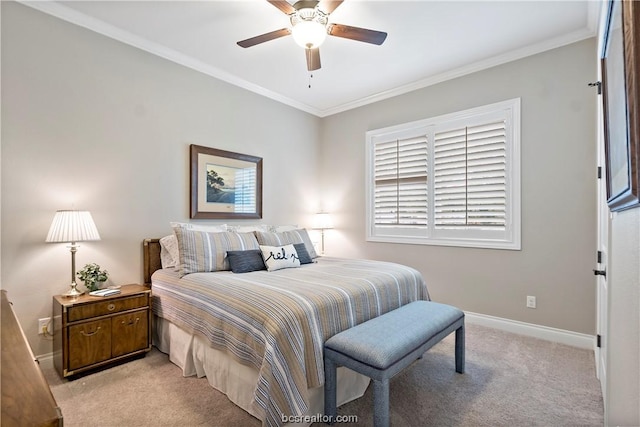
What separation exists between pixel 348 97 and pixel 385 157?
103 centimetres

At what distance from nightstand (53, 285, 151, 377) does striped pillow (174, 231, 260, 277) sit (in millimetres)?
430

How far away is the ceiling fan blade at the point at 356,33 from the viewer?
2.26 metres

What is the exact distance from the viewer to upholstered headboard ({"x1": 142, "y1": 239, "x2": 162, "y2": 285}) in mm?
3020

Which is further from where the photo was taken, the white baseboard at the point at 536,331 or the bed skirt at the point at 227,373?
the white baseboard at the point at 536,331

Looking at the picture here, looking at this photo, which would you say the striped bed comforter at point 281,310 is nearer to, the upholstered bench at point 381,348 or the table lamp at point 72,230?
the upholstered bench at point 381,348

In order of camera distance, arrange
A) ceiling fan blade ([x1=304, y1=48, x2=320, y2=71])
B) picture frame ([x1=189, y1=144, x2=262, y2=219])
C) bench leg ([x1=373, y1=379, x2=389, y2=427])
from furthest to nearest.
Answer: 1. picture frame ([x1=189, y1=144, x2=262, y2=219])
2. ceiling fan blade ([x1=304, y1=48, x2=320, y2=71])
3. bench leg ([x1=373, y1=379, x2=389, y2=427])

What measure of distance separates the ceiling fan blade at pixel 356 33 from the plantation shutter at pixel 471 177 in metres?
1.79

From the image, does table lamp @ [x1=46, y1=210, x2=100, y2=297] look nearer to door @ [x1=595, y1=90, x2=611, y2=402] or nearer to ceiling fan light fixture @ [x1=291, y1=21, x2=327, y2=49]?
ceiling fan light fixture @ [x1=291, y1=21, x2=327, y2=49]

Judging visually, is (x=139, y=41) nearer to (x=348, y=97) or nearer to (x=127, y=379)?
(x=348, y=97)

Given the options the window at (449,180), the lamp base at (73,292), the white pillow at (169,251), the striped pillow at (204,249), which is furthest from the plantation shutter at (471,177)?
the lamp base at (73,292)

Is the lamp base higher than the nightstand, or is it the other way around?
the lamp base

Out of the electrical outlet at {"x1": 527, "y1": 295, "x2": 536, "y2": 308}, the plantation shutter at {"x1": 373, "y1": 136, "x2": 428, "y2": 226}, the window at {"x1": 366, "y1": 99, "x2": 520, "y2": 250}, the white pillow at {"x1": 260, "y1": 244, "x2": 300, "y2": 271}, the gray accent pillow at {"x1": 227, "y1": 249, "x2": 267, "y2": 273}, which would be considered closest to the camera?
the gray accent pillow at {"x1": 227, "y1": 249, "x2": 267, "y2": 273}

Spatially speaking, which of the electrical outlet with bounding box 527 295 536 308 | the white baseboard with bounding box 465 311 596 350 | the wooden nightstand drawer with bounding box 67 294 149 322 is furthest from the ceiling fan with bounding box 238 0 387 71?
the white baseboard with bounding box 465 311 596 350

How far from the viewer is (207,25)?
2.78 metres
